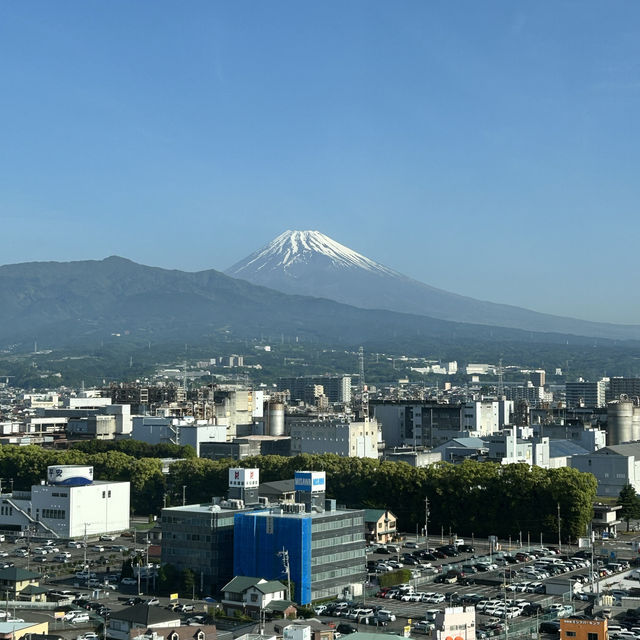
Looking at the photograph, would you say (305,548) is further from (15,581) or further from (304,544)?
(15,581)

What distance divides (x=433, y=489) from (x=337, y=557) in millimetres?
11904

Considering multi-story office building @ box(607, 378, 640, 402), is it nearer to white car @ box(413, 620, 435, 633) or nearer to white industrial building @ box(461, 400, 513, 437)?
white industrial building @ box(461, 400, 513, 437)

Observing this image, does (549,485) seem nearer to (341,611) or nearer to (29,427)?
(341,611)

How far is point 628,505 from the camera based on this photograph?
167 ft

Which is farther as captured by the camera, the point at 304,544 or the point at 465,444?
the point at 465,444

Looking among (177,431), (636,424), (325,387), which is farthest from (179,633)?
(325,387)

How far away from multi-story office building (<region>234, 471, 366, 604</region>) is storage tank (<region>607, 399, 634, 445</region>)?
4003 cm

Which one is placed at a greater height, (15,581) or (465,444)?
(465,444)

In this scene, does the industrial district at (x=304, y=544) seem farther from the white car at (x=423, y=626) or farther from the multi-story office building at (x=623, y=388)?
the multi-story office building at (x=623, y=388)

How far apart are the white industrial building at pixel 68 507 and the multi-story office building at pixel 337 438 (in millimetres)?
16999

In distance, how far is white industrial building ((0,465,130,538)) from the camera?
1911 inches

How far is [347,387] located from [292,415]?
225ft

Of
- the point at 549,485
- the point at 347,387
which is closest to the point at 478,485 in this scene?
the point at 549,485

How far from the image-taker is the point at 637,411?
261ft
